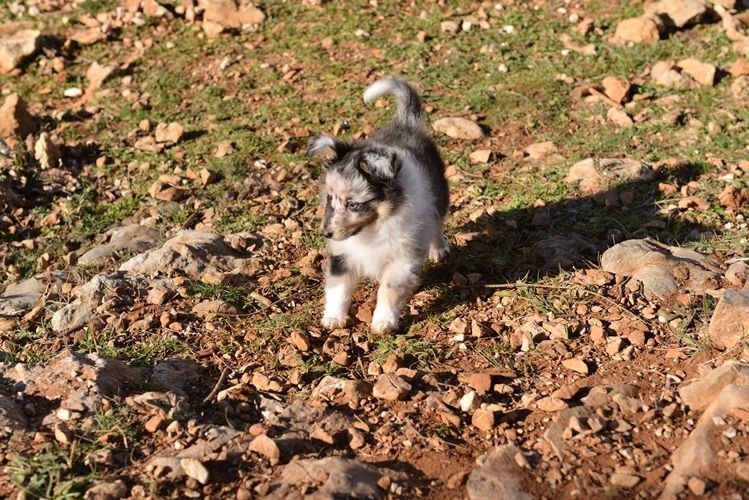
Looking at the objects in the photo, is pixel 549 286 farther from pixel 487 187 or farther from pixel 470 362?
pixel 487 187

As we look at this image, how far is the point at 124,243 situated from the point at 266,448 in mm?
2961

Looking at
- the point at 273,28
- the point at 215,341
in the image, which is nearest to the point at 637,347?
the point at 215,341

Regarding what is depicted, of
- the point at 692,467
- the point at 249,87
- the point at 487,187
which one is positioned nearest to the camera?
the point at 692,467

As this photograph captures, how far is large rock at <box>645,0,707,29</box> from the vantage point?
8227 millimetres

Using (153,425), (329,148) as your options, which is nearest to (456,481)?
(153,425)

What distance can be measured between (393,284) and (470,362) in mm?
682

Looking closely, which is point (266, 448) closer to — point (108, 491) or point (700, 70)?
point (108, 491)

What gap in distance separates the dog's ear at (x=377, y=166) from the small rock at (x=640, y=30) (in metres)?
4.46

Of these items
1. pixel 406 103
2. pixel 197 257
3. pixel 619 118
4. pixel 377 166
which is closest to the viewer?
pixel 377 166

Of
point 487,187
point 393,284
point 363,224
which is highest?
point 363,224

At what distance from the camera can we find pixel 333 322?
488 centimetres

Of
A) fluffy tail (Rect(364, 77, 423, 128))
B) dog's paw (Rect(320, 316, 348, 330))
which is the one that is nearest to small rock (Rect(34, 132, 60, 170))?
fluffy tail (Rect(364, 77, 423, 128))

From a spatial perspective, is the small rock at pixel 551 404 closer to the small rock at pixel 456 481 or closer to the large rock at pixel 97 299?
the small rock at pixel 456 481

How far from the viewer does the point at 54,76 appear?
8.25 m
